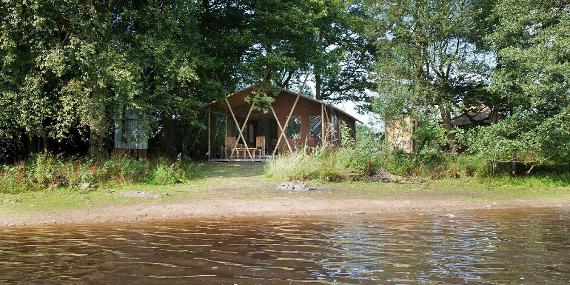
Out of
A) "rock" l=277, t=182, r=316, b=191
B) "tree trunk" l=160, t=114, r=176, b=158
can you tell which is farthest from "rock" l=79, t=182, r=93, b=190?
"tree trunk" l=160, t=114, r=176, b=158

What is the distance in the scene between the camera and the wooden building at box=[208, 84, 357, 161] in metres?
25.3

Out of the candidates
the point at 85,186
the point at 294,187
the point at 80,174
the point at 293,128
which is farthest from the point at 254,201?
the point at 293,128

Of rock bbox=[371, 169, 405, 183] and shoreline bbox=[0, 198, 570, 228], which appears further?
rock bbox=[371, 169, 405, 183]

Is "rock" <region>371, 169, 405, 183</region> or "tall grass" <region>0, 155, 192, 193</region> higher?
"tall grass" <region>0, 155, 192, 193</region>

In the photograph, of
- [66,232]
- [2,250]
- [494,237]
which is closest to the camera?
[2,250]

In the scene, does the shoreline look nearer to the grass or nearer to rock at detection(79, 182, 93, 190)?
the grass

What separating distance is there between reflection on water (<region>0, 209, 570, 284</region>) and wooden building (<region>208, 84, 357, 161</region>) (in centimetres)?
1440

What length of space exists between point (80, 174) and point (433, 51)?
16.8m

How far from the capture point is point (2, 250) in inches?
314

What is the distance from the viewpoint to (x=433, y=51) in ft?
79.9

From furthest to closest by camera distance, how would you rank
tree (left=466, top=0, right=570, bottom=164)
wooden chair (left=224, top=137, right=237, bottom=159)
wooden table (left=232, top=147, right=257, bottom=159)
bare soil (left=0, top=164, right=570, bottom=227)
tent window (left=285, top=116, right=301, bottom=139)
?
tent window (left=285, top=116, right=301, bottom=139) < wooden chair (left=224, top=137, right=237, bottom=159) < wooden table (left=232, top=147, right=257, bottom=159) < tree (left=466, top=0, right=570, bottom=164) < bare soil (left=0, top=164, right=570, bottom=227)

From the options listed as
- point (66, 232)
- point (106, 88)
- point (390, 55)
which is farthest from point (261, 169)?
point (66, 232)

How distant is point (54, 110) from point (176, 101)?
486 cm

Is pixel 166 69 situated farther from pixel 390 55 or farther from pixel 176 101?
pixel 390 55
